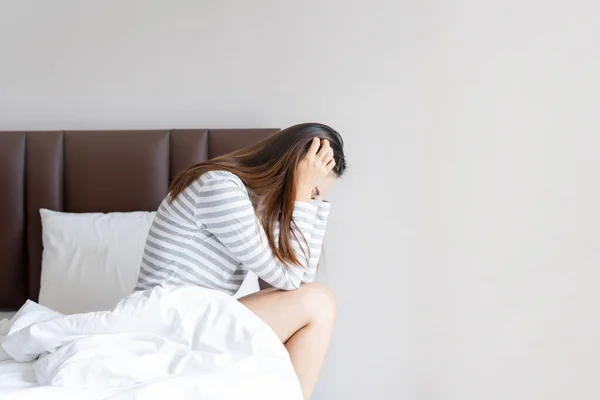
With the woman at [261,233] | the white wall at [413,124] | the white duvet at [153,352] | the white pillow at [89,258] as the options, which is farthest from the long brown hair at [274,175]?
the white wall at [413,124]

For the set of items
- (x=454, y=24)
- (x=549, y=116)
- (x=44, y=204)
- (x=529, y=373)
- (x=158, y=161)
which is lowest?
(x=529, y=373)

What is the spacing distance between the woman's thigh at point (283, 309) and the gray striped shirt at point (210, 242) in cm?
4

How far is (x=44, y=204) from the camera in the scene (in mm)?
2600

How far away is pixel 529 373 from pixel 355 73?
4.32 feet

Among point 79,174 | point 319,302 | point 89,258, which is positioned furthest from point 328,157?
point 79,174

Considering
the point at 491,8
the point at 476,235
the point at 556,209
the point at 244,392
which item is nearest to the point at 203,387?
the point at 244,392

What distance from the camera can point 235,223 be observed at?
1802mm

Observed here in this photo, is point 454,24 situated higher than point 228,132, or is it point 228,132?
point 454,24

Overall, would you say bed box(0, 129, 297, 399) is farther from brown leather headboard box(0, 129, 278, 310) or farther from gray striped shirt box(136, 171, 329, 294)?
gray striped shirt box(136, 171, 329, 294)

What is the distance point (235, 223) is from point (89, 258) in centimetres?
86

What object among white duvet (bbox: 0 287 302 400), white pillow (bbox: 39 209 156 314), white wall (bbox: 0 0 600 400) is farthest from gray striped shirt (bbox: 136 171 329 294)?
white wall (bbox: 0 0 600 400)

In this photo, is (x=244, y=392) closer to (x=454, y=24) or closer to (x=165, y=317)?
(x=165, y=317)

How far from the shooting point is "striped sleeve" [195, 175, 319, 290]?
179 centimetres

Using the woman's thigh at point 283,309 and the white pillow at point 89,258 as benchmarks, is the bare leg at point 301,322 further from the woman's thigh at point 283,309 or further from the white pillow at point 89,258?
the white pillow at point 89,258
